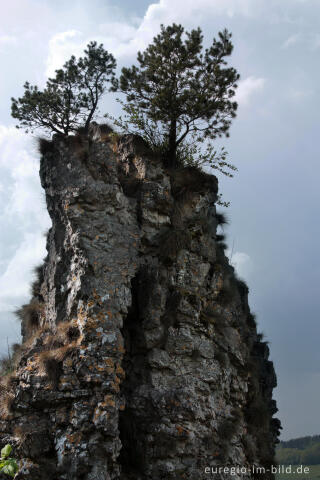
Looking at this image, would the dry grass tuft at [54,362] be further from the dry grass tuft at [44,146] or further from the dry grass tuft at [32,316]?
the dry grass tuft at [44,146]

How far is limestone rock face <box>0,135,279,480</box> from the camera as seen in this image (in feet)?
34.1

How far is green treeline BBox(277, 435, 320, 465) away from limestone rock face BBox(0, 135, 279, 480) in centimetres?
14835

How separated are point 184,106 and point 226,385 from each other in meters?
10.6

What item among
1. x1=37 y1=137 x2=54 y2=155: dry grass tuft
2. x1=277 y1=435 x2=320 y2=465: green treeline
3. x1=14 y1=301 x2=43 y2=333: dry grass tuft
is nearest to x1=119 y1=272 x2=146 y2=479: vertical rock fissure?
x1=14 y1=301 x2=43 y2=333: dry grass tuft

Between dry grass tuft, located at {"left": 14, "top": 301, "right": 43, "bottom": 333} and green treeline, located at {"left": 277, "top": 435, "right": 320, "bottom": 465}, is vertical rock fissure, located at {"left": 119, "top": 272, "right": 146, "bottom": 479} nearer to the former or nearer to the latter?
dry grass tuft, located at {"left": 14, "top": 301, "right": 43, "bottom": 333}

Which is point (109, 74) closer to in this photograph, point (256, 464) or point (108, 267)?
point (108, 267)

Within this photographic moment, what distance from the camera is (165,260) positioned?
45.8ft

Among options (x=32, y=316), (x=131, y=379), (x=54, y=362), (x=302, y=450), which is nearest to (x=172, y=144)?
(x=32, y=316)

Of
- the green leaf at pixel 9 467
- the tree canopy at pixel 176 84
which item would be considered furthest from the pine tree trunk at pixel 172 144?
the green leaf at pixel 9 467

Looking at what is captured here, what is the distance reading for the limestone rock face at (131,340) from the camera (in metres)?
10.4

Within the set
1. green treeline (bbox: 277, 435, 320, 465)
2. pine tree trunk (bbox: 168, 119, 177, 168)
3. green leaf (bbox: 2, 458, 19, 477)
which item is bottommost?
green treeline (bbox: 277, 435, 320, 465)

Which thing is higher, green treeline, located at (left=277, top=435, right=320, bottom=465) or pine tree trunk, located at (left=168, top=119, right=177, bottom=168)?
pine tree trunk, located at (left=168, top=119, right=177, bottom=168)

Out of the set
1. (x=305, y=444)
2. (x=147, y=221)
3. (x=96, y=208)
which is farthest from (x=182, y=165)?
(x=305, y=444)

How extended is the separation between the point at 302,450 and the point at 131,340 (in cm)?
17834
